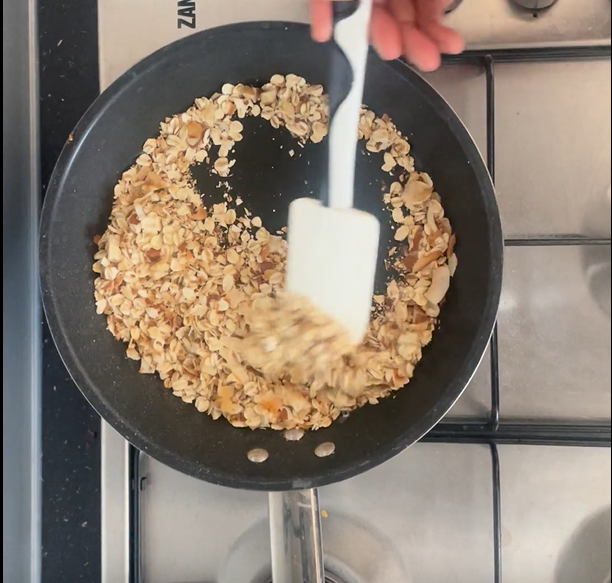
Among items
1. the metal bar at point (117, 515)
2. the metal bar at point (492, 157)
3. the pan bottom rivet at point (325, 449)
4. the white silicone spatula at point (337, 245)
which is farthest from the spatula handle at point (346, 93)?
the metal bar at point (117, 515)

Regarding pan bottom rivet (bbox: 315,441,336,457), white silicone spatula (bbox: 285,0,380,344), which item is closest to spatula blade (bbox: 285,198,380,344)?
white silicone spatula (bbox: 285,0,380,344)

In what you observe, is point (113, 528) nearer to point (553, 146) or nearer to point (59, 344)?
point (59, 344)

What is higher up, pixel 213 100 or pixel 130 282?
pixel 213 100

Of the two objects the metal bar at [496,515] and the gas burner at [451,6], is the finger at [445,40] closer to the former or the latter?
the gas burner at [451,6]

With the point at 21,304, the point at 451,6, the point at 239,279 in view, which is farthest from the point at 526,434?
the point at 21,304

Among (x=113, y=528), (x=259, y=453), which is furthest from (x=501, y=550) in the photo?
(x=113, y=528)

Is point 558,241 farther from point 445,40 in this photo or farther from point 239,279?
point 239,279
